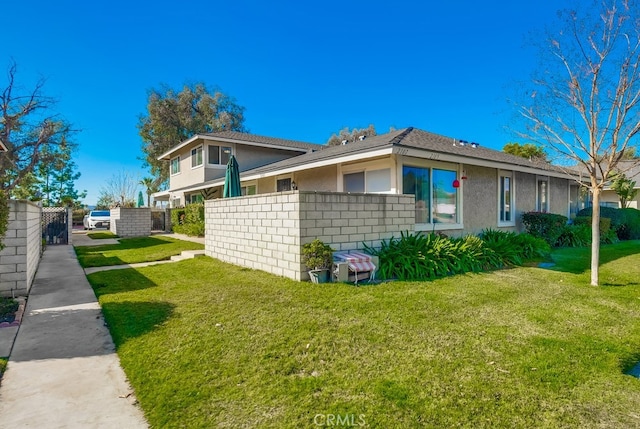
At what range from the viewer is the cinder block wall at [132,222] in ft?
65.0

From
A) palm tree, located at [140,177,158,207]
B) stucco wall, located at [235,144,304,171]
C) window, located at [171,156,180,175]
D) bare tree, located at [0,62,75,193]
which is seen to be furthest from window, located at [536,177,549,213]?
palm tree, located at [140,177,158,207]

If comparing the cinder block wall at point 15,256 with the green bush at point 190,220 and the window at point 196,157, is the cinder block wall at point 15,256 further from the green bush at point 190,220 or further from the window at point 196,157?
the window at point 196,157

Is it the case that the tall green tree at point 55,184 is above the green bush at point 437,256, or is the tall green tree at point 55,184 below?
above

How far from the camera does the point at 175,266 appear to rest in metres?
9.40

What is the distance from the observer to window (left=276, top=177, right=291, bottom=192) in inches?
597

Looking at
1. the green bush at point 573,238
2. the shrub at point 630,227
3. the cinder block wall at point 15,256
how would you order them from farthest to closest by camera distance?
the shrub at point 630,227 < the green bush at point 573,238 < the cinder block wall at point 15,256

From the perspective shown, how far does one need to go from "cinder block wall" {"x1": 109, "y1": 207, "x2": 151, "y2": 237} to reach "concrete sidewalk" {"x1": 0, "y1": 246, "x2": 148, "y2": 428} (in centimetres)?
1548

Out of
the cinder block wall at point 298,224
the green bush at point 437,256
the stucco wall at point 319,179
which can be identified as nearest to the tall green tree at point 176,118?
the stucco wall at point 319,179

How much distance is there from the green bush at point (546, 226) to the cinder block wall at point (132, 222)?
20.4 meters

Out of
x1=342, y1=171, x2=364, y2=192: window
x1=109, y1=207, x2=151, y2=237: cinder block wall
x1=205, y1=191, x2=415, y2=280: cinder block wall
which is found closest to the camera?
x1=205, y1=191, x2=415, y2=280: cinder block wall

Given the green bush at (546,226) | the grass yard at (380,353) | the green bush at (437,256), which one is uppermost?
the green bush at (546,226)

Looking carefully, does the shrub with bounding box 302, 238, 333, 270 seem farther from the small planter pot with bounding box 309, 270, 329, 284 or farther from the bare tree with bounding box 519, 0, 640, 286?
the bare tree with bounding box 519, 0, 640, 286

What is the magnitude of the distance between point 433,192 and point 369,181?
206 cm

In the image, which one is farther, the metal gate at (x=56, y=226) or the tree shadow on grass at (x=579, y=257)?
the metal gate at (x=56, y=226)
